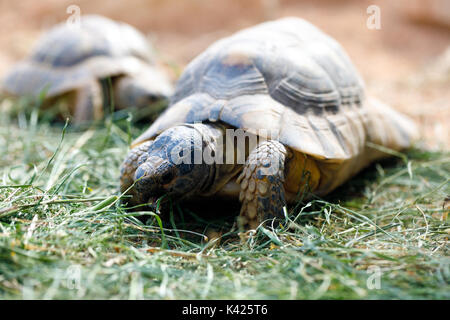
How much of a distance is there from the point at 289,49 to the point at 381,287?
1.69 meters

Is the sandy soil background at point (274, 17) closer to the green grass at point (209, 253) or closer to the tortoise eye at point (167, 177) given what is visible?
the green grass at point (209, 253)

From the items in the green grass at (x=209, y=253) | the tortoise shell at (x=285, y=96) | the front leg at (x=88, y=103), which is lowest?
the green grass at (x=209, y=253)

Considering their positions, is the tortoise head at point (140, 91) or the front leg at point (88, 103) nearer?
the front leg at point (88, 103)

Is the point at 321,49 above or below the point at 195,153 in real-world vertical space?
above

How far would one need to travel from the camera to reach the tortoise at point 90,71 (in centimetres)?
489

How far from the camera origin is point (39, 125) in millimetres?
4594

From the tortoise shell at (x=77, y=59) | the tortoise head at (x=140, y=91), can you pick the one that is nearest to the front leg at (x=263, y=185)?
the tortoise head at (x=140, y=91)

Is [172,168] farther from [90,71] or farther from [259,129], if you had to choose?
[90,71]

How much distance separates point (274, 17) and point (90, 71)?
17.0 feet

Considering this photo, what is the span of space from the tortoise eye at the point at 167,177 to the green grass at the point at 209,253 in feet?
0.71

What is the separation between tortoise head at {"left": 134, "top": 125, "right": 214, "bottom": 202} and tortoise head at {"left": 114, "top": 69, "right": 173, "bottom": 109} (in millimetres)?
2584

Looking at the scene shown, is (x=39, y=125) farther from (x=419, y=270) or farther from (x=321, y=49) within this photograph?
(x=419, y=270)

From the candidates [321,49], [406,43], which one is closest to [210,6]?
[406,43]

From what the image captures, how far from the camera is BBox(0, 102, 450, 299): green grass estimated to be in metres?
1.67
